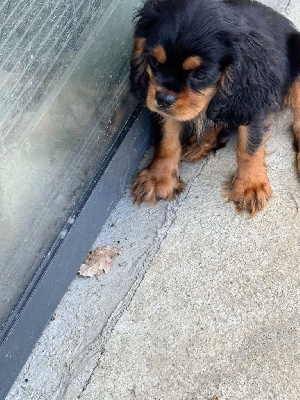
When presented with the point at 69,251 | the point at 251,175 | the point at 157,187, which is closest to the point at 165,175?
the point at 157,187

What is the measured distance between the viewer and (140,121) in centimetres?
356

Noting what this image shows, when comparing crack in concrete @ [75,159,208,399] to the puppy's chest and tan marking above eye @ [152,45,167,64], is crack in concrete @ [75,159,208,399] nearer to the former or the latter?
the puppy's chest

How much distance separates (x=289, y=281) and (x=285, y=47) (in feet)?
3.86

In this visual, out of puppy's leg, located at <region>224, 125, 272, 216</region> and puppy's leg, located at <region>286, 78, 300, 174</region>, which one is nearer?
puppy's leg, located at <region>224, 125, 272, 216</region>

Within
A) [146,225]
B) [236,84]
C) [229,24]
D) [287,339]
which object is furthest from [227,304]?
[229,24]

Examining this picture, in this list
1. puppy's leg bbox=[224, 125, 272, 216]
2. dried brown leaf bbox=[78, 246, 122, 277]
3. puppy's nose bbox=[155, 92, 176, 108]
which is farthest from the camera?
puppy's leg bbox=[224, 125, 272, 216]

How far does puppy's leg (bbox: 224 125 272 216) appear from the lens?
3342mm


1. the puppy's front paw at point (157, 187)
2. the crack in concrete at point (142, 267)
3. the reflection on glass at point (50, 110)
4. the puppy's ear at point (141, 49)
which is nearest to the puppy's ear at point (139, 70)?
the puppy's ear at point (141, 49)

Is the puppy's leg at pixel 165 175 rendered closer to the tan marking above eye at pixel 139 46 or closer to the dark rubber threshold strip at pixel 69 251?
the dark rubber threshold strip at pixel 69 251

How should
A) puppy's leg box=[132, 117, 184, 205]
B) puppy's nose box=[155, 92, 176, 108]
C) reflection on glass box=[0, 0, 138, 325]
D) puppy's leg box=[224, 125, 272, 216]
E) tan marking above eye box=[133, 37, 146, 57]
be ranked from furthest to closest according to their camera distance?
1. puppy's leg box=[132, 117, 184, 205]
2. puppy's leg box=[224, 125, 272, 216]
3. tan marking above eye box=[133, 37, 146, 57]
4. puppy's nose box=[155, 92, 176, 108]
5. reflection on glass box=[0, 0, 138, 325]

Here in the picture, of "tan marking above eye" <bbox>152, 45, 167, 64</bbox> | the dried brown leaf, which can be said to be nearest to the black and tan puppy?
"tan marking above eye" <bbox>152, 45, 167, 64</bbox>

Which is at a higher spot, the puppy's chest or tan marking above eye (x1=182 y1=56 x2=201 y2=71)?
tan marking above eye (x1=182 y1=56 x2=201 y2=71)

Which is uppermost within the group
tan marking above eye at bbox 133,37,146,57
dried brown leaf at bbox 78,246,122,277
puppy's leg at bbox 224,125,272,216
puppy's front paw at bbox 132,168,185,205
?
tan marking above eye at bbox 133,37,146,57

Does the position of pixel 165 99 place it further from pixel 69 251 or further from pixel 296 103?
pixel 296 103
